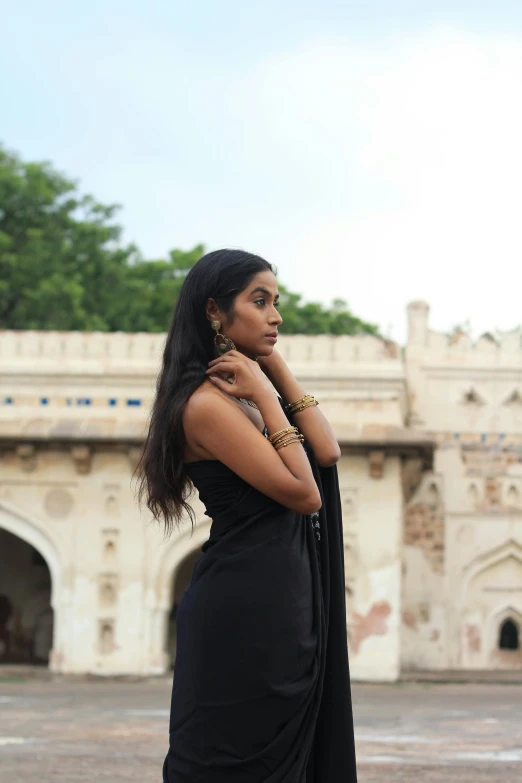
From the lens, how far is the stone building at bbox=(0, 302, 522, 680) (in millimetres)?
15898

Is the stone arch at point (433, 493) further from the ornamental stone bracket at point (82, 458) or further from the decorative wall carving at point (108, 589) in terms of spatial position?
the ornamental stone bracket at point (82, 458)

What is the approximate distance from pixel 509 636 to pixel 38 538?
6.89m

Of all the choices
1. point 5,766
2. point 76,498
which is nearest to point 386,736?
point 5,766

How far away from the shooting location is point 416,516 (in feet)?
62.5

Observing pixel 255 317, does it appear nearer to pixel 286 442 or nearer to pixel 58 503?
pixel 286 442

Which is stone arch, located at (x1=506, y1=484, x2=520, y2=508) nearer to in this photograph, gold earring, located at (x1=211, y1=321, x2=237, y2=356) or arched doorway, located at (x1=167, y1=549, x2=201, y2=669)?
arched doorway, located at (x1=167, y1=549, x2=201, y2=669)

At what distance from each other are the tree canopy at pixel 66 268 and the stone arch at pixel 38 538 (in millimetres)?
12756

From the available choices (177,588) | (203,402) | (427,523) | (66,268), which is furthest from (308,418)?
(66,268)

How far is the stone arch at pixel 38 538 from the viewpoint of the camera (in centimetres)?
1606

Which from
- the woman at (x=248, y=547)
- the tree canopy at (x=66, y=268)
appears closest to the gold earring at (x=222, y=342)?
the woman at (x=248, y=547)

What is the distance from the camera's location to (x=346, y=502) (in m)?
16.1

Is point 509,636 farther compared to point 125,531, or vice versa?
point 509,636

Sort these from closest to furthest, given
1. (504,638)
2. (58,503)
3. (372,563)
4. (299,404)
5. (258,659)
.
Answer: (258,659) < (299,404) < (372,563) < (58,503) < (504,638)

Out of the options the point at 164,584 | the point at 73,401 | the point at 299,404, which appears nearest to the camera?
the point at 299,404
